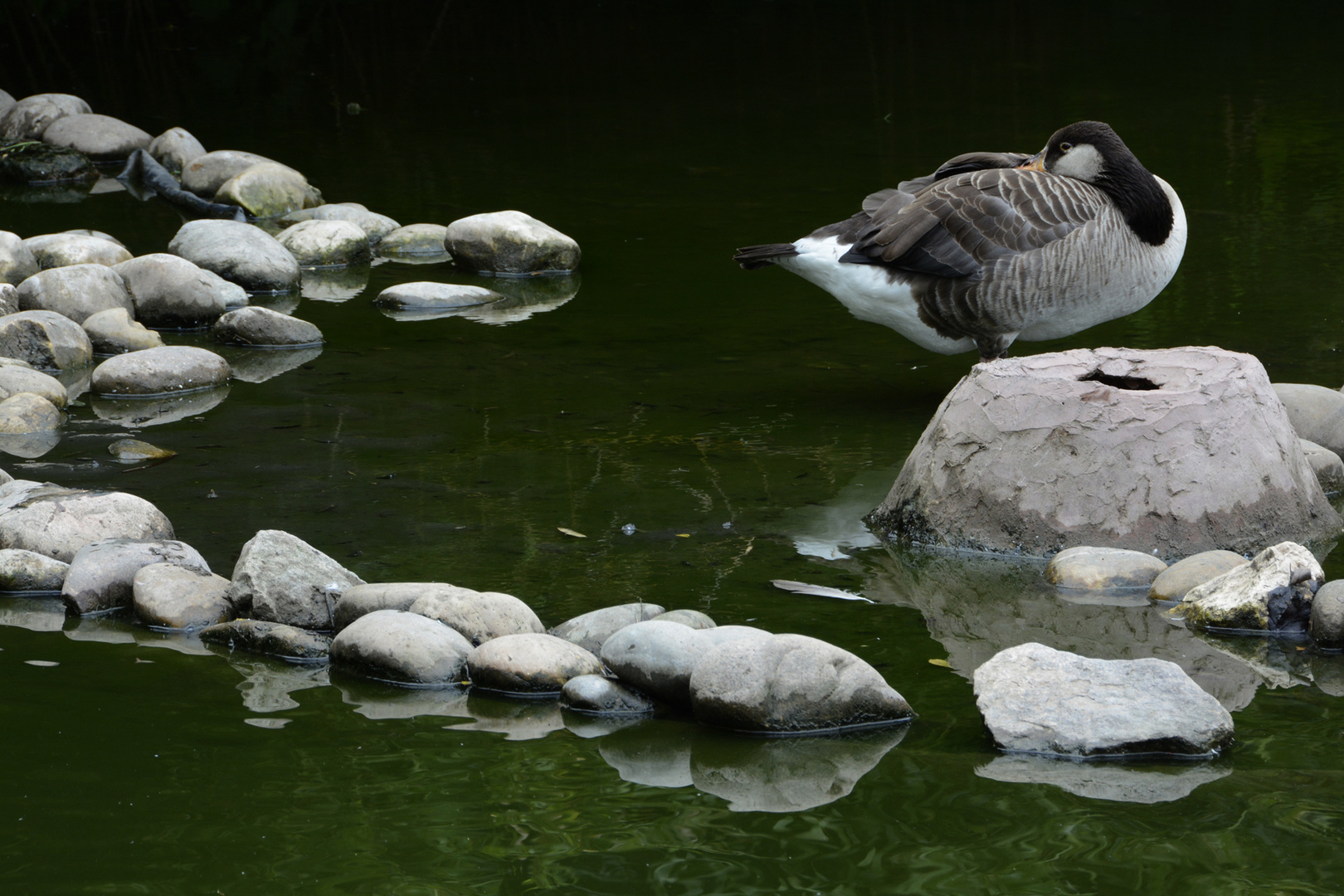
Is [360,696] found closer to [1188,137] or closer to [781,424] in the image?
[781,424]

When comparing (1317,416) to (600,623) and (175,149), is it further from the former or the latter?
(175,149)

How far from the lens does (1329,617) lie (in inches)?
183

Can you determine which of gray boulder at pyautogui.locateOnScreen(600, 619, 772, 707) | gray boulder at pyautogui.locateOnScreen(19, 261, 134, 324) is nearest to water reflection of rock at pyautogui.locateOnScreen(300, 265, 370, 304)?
gray boulder at pyautogui.locateOnScreen(19, 261, 134, 324)

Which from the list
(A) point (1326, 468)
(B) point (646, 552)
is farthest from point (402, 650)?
(A) point (1326, 468)

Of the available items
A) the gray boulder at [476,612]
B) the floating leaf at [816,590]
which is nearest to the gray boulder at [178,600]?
the gray boulder at [476,612]

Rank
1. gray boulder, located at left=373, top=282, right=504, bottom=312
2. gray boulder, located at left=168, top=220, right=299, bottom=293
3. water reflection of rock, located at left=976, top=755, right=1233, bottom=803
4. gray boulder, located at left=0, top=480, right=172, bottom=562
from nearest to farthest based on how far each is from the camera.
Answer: water reflection of rock, located at left=976, top=755, right=1233, bottom=803 → gray boulder, located at left=0, top=480, right=172, bottom=562 → gray boulder, located at left=373, top=282, right=504, bottom=312 → gray boulder, located at left=168, top=220, right=299, bottom=293

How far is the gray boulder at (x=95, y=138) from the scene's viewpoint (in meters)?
13.9

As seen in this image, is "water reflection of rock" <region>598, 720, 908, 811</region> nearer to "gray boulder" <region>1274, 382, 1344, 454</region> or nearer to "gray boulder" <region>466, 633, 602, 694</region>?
"gray boulder" <region>466, 633, 602, 694</region>

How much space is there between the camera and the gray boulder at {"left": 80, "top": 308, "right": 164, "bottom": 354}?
8305mm

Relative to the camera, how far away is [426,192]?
12.4 meters

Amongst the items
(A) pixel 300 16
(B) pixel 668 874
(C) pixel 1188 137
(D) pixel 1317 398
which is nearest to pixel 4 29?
(A) pixel 300 16

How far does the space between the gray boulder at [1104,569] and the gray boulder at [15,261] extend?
646cm

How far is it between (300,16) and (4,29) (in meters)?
4.29

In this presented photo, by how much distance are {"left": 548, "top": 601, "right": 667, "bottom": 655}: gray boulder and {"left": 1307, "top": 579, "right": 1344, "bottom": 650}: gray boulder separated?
2043 millimetres
